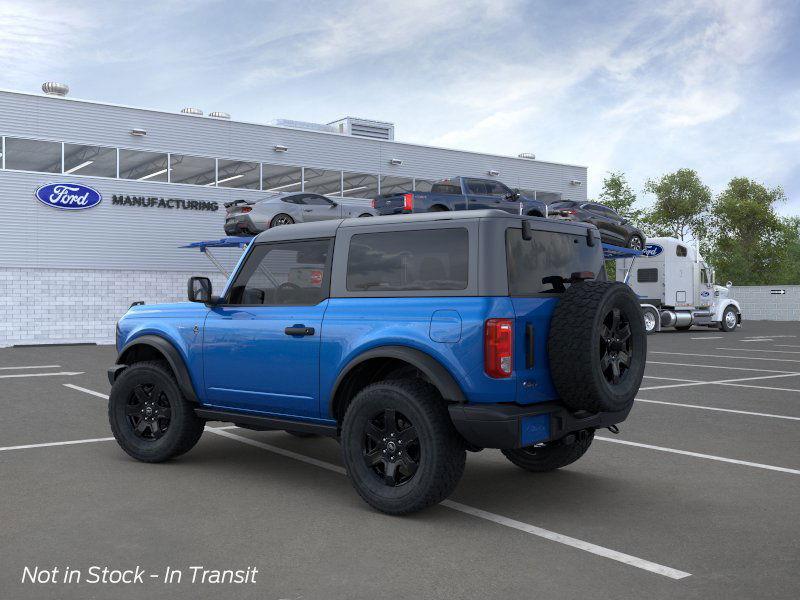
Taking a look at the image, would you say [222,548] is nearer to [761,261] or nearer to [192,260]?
[192,260]

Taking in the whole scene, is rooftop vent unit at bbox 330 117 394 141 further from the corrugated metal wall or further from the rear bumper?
the rear bumper

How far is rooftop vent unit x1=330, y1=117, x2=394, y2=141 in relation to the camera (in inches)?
1335

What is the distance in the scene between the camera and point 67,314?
88.3 feet

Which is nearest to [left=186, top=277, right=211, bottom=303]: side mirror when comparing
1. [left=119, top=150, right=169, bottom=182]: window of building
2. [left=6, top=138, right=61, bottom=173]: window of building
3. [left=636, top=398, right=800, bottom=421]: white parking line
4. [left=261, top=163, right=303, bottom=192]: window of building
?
[left=636, top=398, right=800, bottom=421]: white parking line

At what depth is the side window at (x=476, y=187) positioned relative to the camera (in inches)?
872

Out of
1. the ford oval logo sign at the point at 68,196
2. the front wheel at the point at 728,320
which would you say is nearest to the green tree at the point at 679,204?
the front wheel at the point at 728,320

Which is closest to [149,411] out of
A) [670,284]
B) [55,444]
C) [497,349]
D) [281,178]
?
[55,444]

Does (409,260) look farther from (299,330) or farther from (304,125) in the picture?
(304,125)

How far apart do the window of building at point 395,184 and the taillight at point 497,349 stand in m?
28.7

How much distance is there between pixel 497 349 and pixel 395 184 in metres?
29.1

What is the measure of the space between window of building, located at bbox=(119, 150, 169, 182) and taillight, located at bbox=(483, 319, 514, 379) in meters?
25.4

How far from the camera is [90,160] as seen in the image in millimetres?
27266

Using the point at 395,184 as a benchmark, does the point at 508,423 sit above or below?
below

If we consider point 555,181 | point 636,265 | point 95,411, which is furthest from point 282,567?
point 555,181
